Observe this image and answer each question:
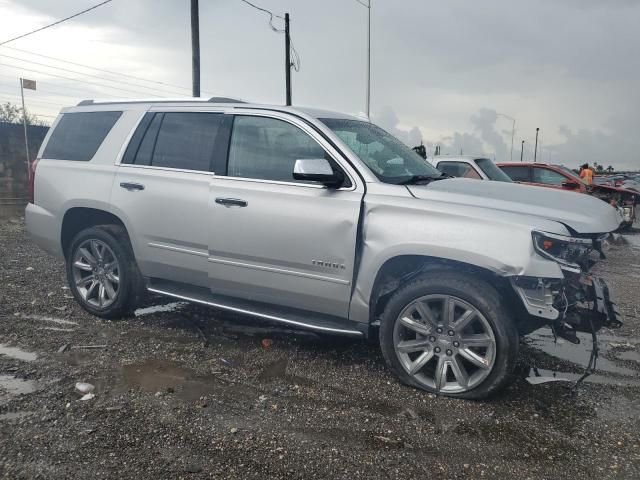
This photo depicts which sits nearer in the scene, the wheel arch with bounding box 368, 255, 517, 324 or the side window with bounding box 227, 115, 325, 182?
the wheel arch with bounding box 368, 255, 517, 324

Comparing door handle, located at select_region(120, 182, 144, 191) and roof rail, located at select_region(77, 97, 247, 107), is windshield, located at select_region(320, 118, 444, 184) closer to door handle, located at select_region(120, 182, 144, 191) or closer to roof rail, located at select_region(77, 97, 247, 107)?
roof rail, located at select_region(77, 97, 247, 107)

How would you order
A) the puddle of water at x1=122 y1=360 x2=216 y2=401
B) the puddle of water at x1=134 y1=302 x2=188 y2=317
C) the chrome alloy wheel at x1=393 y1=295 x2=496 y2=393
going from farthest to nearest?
the puddle of water at x1=134 y1=302 x2=188 y2=317
the puddle of water at x1=122 y1=360 x2=216 y2=401
the chrome alloy wheel at x1=393 y1=295 x2=496 y2=393

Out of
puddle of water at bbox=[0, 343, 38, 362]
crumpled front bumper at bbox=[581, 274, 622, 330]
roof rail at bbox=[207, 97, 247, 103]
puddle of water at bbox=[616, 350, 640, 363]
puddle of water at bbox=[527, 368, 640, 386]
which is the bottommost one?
puddle of water at bbox=[616, 350, 640, 363]

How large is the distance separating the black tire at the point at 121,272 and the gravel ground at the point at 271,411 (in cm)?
15

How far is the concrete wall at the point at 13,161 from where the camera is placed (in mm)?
17625

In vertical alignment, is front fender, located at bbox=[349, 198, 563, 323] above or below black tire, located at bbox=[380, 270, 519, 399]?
above

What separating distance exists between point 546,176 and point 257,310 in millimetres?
10254

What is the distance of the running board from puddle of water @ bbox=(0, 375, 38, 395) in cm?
130

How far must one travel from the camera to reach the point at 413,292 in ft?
12.1

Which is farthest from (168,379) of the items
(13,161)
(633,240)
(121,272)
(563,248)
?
(13,161)

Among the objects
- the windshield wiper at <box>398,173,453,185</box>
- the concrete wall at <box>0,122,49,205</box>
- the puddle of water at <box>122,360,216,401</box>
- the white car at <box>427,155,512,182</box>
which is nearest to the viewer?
the puddle of water at <box>122,360,216,401</box>

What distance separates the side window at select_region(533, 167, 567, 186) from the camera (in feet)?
40.9

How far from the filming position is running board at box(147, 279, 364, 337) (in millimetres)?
3951

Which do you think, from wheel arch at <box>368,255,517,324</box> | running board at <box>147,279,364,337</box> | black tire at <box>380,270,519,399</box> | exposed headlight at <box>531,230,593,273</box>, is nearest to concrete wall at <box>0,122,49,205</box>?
running board at <box>147,279,364,337</box>
